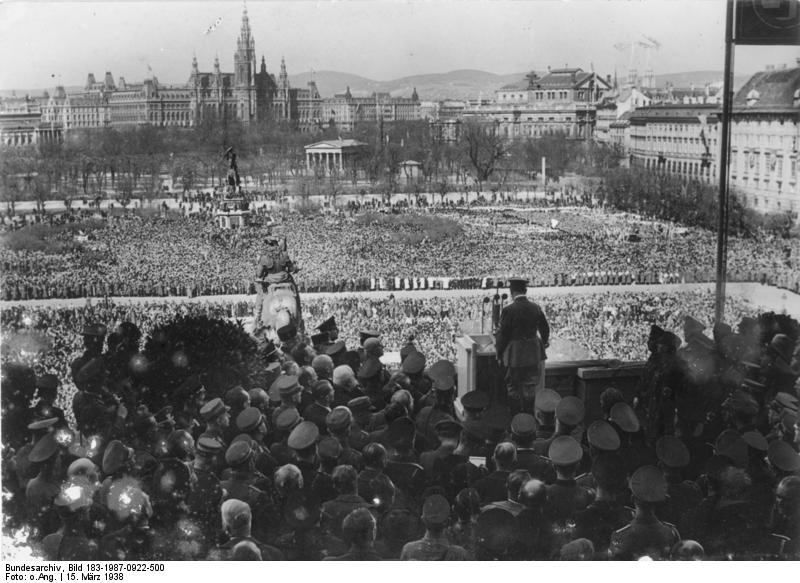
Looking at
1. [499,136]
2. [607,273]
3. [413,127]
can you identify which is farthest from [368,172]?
[607,273]

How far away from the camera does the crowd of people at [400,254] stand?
31.1ft

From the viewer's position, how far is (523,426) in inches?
240

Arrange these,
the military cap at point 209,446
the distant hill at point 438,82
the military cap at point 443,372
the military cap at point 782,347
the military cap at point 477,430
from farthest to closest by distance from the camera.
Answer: the distant hill at point 438,82 < the military cap at point 782,347 < the military cap at point 443,372 < the military cap at point 209,446 < the military cap at point 477,430

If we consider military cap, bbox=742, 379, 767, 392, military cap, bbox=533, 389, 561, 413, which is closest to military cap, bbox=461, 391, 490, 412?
military cap, bbox=533, 389, 561, 413

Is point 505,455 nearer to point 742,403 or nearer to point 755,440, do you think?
point 755,440

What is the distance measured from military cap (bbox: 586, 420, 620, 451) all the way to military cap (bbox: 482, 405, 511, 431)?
0.61 meters

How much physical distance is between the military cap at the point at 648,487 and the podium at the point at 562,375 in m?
1.77

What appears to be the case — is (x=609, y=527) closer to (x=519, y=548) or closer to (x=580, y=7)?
(x=519, y=548)

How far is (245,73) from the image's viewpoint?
30.1ft

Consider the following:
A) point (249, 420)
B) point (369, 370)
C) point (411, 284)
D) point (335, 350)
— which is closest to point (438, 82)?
point (411, 284)

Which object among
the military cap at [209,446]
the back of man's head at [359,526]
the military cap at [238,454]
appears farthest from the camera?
the military cap at [209,446]

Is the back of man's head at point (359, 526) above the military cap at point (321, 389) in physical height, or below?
below

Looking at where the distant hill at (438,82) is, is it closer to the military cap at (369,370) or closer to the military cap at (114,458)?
the military cap at (369,370)

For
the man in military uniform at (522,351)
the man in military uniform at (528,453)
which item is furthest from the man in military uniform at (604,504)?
the man in military uniform at (522,351)
